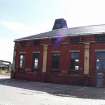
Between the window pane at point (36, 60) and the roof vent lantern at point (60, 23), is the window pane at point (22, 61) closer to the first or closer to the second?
the window pane at point (36, 60)

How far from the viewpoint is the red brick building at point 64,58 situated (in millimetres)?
21125

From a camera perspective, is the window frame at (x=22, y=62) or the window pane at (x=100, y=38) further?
the window frame at (x=22, y=62)

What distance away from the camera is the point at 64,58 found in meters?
23.1

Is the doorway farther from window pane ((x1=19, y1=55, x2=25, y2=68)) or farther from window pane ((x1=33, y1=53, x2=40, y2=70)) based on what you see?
window pane ((x1=19, y1=55, x2=25, y2=68))

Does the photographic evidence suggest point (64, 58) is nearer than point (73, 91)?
No

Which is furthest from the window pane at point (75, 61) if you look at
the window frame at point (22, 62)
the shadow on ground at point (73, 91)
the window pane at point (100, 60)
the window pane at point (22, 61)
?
the window pane at point (22, 61)

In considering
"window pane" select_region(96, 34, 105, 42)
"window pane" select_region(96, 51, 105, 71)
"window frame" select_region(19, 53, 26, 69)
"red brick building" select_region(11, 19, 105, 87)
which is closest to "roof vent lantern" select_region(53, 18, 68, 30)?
"red brick building" select_region(11, 19, 105, 87)

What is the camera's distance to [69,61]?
2277 centimetres

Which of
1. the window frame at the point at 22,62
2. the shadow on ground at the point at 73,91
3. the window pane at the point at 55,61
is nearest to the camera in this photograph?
the shadow on ground at the point at 73,91

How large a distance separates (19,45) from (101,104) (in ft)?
59.4

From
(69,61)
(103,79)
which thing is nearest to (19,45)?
(69,61)

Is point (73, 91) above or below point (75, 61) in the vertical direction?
below

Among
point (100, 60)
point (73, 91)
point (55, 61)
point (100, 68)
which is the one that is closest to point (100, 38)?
point (100, 60)

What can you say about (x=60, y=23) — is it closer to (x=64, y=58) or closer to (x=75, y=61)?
(x=64, y=58)
